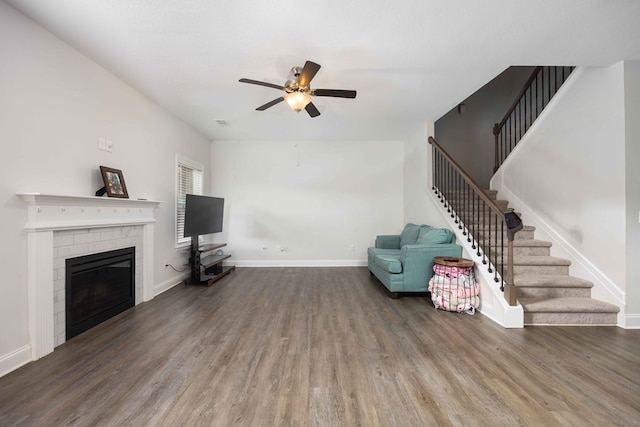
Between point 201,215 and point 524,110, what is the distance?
5.78 meters

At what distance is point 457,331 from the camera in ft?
8.44

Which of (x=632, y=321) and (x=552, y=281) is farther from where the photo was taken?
(x=552, y=281)

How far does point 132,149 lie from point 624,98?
17.8ft

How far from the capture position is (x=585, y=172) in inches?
117

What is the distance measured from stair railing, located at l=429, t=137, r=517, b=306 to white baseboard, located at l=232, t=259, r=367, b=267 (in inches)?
88.6

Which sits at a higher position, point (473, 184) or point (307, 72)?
point (307, 72)

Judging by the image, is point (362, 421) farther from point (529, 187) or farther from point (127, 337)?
point (529, 187)

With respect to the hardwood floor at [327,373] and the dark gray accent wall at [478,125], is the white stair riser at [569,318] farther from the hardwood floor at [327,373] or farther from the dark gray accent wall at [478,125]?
the dark gray accent wall at [478,125]

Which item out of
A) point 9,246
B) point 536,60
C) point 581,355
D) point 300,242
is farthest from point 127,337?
point 536,60

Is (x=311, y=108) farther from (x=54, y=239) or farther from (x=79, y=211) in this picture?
(x=54, y=239)

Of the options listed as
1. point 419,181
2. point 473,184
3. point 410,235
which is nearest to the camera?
point 473,184

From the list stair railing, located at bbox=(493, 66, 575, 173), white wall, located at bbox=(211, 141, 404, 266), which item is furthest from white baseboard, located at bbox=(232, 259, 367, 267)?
stair railing, located at bbox=(493, 66, 575, 173)

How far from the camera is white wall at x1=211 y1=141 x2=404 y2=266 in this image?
5.67m

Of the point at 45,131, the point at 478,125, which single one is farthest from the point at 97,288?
the point at 478,125
